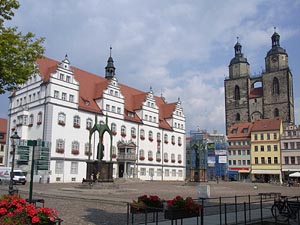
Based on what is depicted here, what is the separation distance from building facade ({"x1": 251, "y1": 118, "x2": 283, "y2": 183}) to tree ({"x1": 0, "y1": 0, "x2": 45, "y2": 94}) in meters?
64.0

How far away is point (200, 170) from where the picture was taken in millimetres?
42656

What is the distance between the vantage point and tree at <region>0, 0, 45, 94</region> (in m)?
13.5

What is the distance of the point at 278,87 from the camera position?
90.1 meters

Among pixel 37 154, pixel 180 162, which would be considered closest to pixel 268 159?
pixel 180 162

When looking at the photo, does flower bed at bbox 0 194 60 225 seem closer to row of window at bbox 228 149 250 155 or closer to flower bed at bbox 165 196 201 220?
flower bed at bbox 165 196 201 220

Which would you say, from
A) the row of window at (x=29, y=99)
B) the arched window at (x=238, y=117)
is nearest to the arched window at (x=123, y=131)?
the row of window at (x=29, y=99)

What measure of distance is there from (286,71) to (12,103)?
2708 inches

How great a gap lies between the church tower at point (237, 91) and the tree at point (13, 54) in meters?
84.7

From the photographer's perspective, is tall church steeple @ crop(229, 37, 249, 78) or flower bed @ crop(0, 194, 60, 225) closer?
flower bed @ crop(0, 194, 60, 225)

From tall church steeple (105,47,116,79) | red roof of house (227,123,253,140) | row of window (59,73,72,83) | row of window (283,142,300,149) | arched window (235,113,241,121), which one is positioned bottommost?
row of window (283,142,300,149)

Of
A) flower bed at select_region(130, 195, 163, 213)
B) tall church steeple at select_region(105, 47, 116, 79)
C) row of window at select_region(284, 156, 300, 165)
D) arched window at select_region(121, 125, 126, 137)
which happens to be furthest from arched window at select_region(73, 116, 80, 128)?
row of window at select_region(284, 156, 300, 165)

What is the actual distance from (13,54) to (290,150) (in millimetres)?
65102

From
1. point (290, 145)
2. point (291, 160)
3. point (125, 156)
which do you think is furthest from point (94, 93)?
point (291, 160)

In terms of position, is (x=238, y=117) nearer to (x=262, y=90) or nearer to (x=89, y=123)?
(x=262, y=90)
